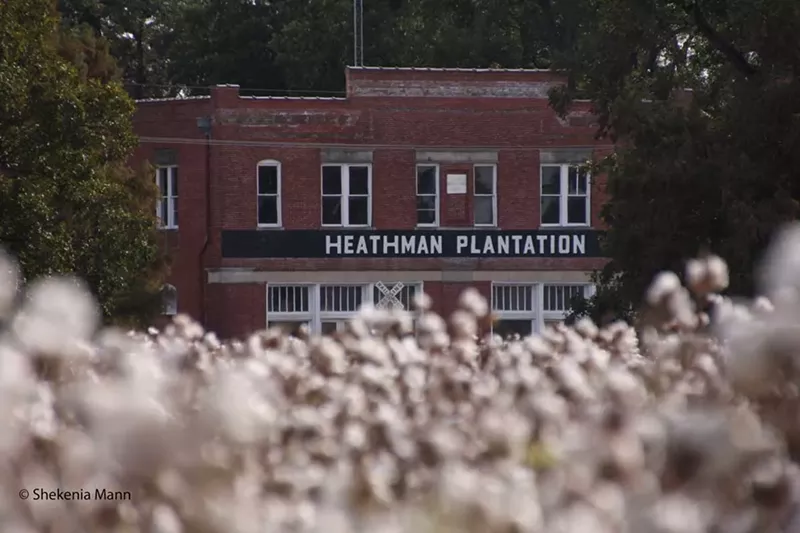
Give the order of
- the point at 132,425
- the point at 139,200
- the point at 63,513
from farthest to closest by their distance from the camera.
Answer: the point at 139,200
the point at 63,513
the point at 132,425

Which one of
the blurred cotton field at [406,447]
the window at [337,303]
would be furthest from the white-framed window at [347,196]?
the blurred cotton field at [406,447]

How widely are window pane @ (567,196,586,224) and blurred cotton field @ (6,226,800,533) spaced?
36.1m

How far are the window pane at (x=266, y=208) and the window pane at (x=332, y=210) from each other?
3.66ft

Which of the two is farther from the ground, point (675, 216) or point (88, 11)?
point (88, 11)

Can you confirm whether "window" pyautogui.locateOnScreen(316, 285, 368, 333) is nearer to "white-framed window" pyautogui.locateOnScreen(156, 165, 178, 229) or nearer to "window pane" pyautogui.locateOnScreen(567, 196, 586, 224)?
"white-framed window" pyautogui.locateOnScreen(156, 165, 178, 229)

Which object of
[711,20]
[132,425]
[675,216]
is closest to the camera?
[132,425]

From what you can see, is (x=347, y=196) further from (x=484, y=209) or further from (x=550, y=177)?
(x=550, y=177)

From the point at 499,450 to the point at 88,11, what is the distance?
50.9m

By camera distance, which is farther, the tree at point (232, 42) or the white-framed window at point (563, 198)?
the tree at point (232, 42)

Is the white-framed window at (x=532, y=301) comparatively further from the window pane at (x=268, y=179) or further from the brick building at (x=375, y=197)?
the window pane at (x=268, y=179)

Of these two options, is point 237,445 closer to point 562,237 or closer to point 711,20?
point 711,20

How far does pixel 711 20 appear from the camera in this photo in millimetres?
26484

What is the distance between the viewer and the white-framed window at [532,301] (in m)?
42.2

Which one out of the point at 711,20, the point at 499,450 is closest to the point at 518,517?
the point at 499,450
